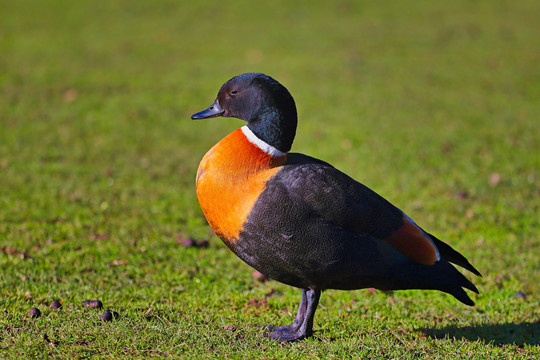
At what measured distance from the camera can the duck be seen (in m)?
3.82

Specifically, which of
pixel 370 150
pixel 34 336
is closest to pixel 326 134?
pixel 370 150

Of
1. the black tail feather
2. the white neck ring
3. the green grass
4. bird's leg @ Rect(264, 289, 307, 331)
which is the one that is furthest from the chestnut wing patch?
the white neck ring

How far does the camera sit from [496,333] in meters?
4.63

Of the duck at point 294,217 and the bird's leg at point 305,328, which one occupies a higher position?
the duck at point 294,217

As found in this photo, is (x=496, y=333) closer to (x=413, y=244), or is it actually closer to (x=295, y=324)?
(x=413, y=244)

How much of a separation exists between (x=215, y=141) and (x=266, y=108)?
635 centimetres

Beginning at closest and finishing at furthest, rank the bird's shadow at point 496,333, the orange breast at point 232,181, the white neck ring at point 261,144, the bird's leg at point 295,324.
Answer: the orange breast at point 232,181
the white neck ring at point 261,144
the bird's leg at point 295,324
the bird's shadow at point 496,333

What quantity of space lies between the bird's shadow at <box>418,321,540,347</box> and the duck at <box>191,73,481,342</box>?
525 millimetres

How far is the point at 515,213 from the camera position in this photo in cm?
744

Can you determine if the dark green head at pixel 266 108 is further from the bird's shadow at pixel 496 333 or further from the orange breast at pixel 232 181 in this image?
the bird's shadow at pixel 496 333

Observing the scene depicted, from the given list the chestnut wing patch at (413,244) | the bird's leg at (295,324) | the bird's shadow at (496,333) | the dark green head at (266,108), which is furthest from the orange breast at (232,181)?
the bird's shadow at (496,333)

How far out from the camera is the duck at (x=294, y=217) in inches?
150

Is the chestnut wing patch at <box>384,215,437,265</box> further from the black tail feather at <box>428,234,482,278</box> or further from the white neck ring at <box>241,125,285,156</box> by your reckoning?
the white neck ring at <box>241,125,285,156</box>

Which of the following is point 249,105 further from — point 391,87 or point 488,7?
point 488,7
